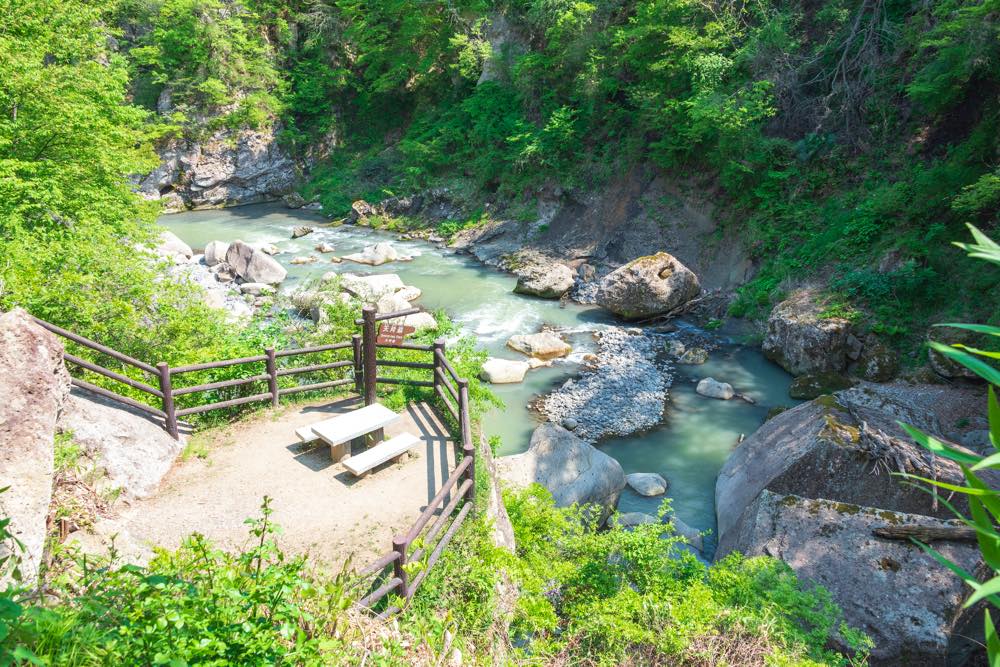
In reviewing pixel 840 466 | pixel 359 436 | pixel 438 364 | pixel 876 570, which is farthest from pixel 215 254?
pixel 876 570

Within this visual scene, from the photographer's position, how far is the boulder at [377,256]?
2102 centimetres

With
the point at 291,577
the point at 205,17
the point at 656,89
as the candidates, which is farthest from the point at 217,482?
the point at 205,17

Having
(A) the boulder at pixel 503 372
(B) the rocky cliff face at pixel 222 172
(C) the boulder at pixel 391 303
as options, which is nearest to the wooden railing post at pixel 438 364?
(A) the boulder at pixel 503 372

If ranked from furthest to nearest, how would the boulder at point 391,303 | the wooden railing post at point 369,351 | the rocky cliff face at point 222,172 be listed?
the rocky cliff face at point 222,172
the boulder at point 391,303
the wooden railing post at point 369,351

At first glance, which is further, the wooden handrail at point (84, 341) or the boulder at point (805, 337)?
the boulder at point (805, 337)

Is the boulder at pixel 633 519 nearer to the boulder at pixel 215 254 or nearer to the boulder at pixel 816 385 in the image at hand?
the boulder at pixel 816 385

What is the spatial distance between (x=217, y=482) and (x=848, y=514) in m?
6.78

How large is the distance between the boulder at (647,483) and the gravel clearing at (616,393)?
136 centimetres

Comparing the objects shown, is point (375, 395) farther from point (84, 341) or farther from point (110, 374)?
point (84, 341)

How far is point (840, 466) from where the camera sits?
7.48 m

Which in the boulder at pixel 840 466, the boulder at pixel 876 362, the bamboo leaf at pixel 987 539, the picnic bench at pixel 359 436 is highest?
the bamboo leaf at pixel 987 539

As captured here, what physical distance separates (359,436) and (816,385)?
9769 millimetres

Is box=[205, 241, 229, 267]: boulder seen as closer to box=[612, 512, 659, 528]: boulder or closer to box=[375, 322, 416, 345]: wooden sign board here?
box=[375, 322, 416, 345]: wooden sign board

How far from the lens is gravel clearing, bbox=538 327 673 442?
37.8 feet
